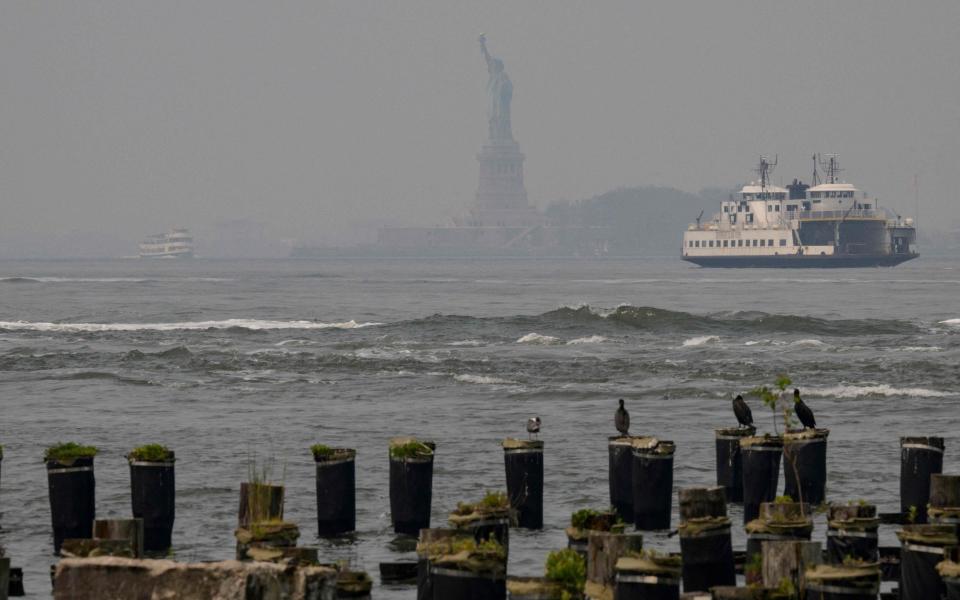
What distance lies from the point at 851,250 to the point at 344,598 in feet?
626

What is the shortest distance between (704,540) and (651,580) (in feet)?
9.57

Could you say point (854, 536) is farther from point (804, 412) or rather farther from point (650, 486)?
point (804, 412)

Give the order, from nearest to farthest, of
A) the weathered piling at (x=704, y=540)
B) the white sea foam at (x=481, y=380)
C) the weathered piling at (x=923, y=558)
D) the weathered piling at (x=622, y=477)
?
1. the weathered piling at (x=923, y=558)
2. the weathered piling at (x=704, y=540)
3. the weathered piling at (x=622, y=477)
4. the white sea foam at (x=481, y=380)

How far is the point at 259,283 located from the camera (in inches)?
5969

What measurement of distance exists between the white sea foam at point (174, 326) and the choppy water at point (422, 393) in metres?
0.21

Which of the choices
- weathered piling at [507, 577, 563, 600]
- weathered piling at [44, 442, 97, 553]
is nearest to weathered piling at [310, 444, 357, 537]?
weathered piling at [44, 442, 97, 553]

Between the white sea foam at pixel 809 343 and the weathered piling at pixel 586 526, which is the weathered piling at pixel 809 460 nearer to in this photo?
the weathered piling at pixel 586 526

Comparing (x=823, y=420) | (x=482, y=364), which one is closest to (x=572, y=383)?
(x=482, y=364)

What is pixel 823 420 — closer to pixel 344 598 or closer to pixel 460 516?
pixel 460 516

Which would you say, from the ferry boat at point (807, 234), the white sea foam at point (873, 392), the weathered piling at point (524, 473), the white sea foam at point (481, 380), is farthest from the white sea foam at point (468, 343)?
the ferry boat at point (807, 234)

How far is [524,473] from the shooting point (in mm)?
20016

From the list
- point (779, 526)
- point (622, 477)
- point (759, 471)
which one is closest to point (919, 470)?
point (759, 471)

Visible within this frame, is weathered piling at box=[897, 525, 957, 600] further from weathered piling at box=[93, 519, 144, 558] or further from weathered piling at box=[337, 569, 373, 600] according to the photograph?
weathered piling at box=[93, 519, 144, 558]

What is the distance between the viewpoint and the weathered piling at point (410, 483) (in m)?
19.6
